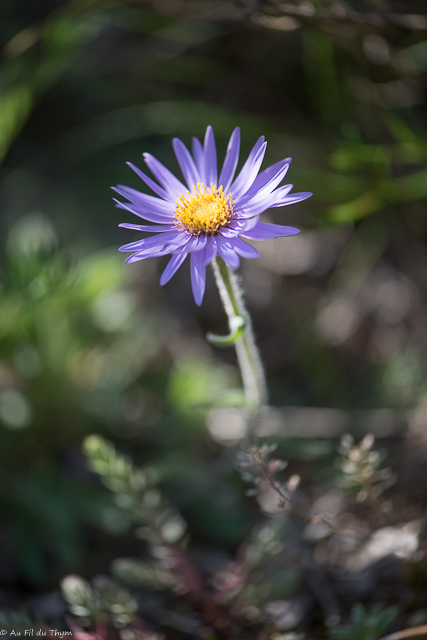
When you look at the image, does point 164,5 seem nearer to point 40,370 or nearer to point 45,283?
point 45,283

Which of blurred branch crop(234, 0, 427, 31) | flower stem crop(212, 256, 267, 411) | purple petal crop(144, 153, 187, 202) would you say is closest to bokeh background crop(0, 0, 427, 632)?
blurred branch crop(234, 0, 427, 31)

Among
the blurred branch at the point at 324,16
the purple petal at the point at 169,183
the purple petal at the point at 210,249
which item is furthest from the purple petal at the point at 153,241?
the blurred branch at the point at 324,16

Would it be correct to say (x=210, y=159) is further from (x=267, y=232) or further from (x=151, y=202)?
(x=267, y=232)

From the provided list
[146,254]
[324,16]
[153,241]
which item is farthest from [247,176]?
[324,16]

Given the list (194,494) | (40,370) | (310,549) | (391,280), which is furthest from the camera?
A: (391,280)

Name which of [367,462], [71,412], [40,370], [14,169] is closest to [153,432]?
[71,412]

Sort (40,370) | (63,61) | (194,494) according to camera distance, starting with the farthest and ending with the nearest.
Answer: (63,61)
(40,370)
(194,494)
